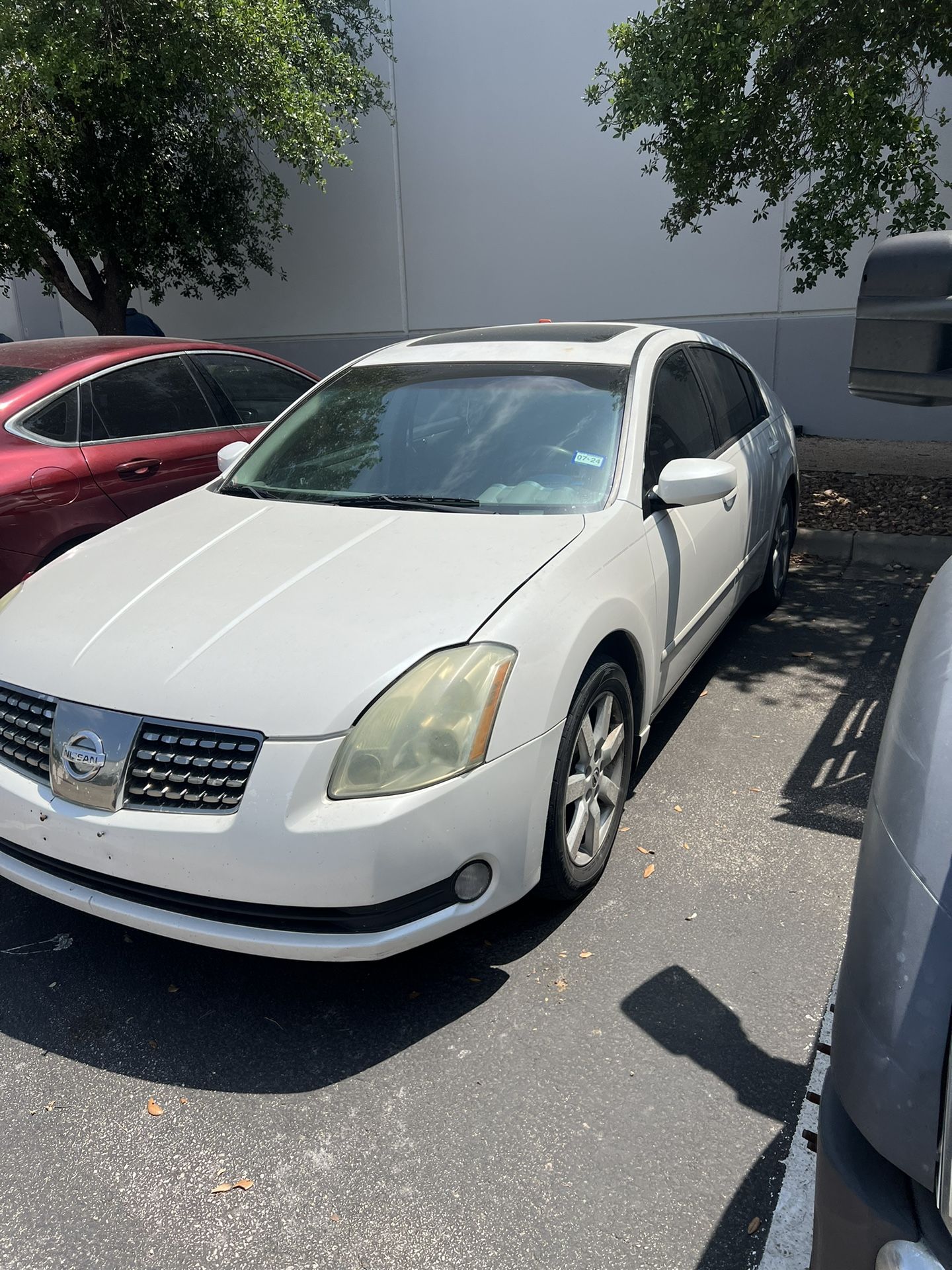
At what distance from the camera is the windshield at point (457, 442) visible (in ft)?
11.1

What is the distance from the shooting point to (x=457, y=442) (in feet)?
11.9

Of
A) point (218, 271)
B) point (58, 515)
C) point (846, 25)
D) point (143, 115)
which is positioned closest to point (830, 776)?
point (58, 515)

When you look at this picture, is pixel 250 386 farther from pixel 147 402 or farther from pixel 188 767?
pixel 188 767

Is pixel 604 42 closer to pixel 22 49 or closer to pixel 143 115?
pixel 143 115

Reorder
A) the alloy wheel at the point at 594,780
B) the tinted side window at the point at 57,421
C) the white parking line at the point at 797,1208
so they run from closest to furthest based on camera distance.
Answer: the white parking line at the point at 797,1208 → the alloy wheel at the point at 594,780 → the tinted side window at the point at 57,421

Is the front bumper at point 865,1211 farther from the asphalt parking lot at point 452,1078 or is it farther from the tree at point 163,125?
the tree at point 163,125

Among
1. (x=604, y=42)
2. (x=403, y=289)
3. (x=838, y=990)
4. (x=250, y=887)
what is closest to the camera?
(x=838, y=990)

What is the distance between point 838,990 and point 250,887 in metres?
1.41

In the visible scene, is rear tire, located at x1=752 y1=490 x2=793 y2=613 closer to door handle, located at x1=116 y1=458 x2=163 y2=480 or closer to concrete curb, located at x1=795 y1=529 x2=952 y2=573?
concrete curb, located at x1=795 y1=529 x2=952 y2=573

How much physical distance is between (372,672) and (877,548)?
16.8 ft

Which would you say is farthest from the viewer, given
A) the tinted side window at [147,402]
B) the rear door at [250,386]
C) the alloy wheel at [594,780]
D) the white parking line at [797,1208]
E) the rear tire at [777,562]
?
the rear door at [250,386]

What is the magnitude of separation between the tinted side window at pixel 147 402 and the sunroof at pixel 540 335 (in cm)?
174

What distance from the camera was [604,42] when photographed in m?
10.5

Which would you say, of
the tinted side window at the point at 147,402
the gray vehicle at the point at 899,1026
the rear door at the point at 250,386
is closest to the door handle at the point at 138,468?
the tinted side window at the point at 147,402
